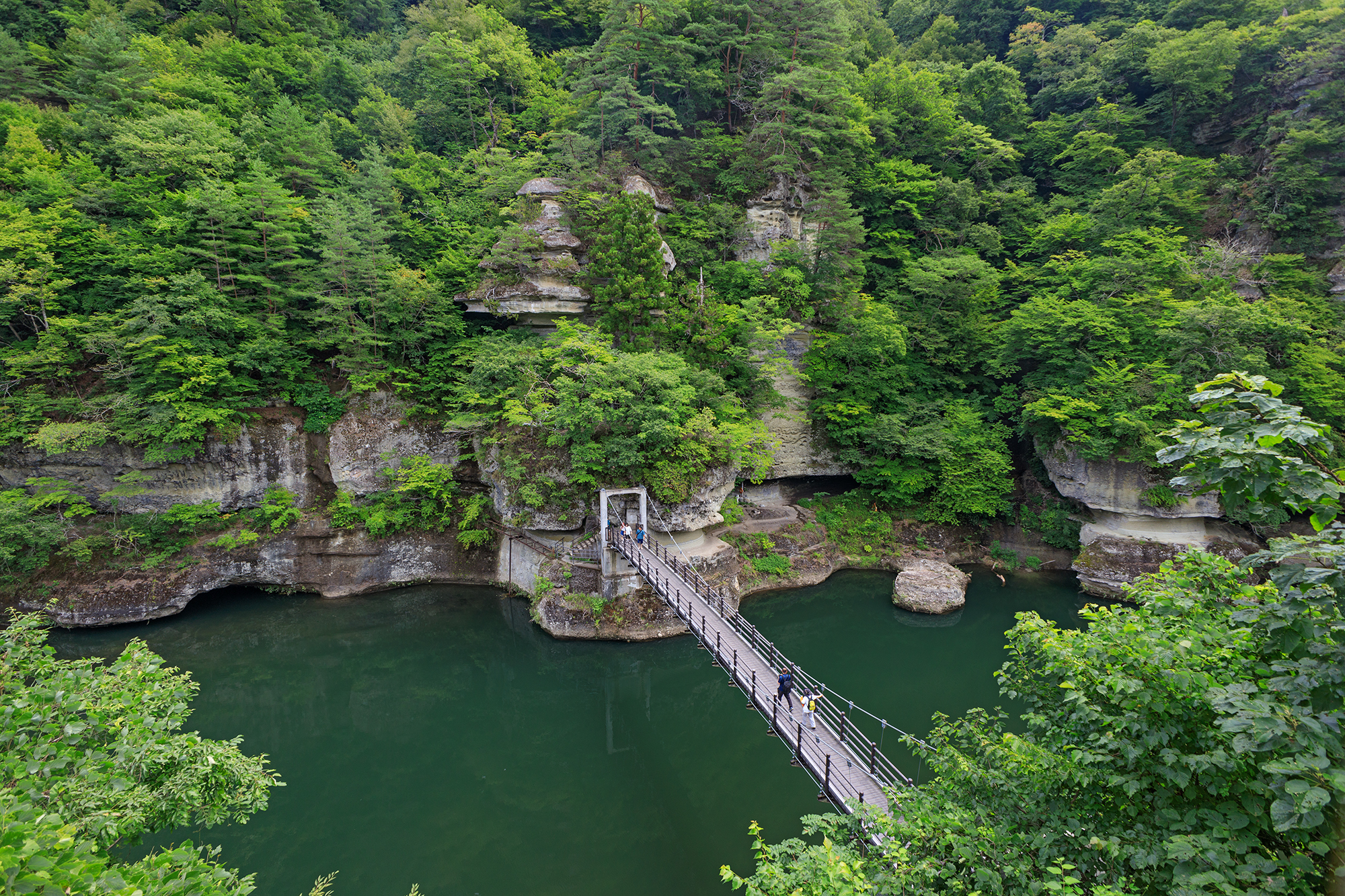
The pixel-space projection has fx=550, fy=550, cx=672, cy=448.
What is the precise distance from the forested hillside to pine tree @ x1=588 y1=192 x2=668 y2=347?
0.11m

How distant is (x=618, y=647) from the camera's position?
1356 cm

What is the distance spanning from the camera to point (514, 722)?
11.8 meters

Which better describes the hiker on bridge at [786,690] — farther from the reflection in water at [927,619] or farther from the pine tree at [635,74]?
the pine tree at [635,74]

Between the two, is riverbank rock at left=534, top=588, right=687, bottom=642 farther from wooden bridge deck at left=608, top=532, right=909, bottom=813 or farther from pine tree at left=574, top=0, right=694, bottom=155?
pine tree at left=574, top=0, right=694, bottom=155

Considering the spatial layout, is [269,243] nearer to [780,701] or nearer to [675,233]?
[675,233]

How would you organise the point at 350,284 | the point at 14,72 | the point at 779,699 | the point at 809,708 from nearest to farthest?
1. the point at 809,708
2. the point at 779,699
3. the point at 350,284
4. the point at 14,72

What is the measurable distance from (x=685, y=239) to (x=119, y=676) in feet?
56.4

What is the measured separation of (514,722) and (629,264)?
1230cm

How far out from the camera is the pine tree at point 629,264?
52.4 ft

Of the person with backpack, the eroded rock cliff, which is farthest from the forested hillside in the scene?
the person with backpack

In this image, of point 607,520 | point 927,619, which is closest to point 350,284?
point 607,520

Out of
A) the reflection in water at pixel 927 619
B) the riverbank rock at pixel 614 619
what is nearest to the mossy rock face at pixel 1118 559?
the reflection in water at pixel 927 619

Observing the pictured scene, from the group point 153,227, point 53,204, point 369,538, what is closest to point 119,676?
point 369,538

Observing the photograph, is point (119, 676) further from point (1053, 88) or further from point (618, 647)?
point (1053, 88)
